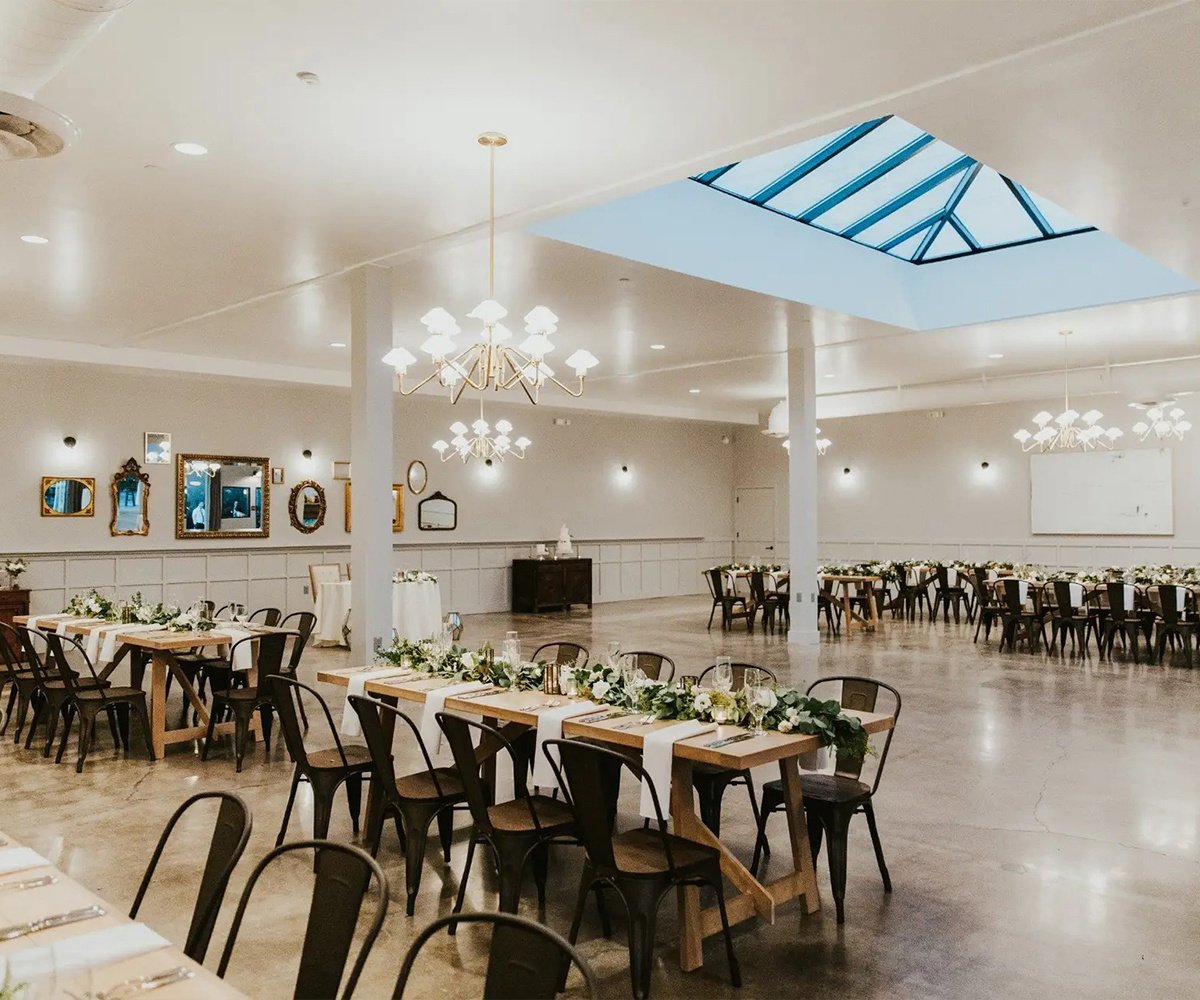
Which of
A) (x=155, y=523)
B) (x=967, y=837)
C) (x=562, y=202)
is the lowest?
(x=967, y=837)

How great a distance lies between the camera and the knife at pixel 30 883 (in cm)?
239

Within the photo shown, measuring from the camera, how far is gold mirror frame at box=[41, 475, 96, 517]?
39.3 feet

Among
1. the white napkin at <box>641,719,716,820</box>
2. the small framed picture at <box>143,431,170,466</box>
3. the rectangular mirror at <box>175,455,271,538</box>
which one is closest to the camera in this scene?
the white napkin at <box>641,719,716,820</box>

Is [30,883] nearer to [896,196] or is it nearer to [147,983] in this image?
[147,983]

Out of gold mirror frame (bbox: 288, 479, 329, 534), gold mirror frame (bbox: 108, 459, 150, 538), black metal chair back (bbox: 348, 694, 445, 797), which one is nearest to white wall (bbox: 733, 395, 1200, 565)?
gold mirror frame (bbox: 288, 479, 329, 534)

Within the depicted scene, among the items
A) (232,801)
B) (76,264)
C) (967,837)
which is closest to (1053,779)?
(967,837)

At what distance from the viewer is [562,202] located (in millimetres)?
6199

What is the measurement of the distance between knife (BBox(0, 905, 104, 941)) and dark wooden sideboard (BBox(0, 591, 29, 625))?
10.1m

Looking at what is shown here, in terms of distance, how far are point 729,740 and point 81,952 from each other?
2.35 metres

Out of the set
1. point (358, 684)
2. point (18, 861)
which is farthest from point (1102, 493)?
point (18, 861)

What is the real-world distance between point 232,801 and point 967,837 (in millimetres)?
3735

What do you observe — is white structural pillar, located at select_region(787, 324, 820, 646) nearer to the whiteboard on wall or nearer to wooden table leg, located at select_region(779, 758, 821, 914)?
the whiteboard on wall

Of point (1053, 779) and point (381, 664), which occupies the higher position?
point (381, 664)

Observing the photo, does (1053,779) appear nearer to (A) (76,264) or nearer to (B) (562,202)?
(B) (562,202)
